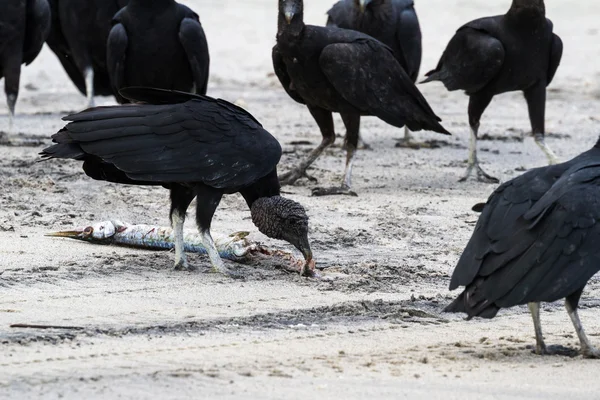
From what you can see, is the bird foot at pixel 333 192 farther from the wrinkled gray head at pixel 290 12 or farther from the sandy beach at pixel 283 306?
the wrinkled gray head at pixel 290 12

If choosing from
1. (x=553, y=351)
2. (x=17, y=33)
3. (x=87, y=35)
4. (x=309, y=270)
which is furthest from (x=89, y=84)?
(x=553, y=351)

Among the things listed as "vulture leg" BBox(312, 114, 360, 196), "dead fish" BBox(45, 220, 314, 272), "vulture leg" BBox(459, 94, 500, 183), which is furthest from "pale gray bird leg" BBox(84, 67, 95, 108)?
"dead fish" BBox(45, 220, 314, 272)

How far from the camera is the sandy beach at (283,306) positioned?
3.51m

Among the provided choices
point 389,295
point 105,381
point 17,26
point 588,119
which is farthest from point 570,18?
point 105,381

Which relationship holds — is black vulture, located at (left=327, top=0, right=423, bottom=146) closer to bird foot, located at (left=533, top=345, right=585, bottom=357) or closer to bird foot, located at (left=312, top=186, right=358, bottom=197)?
bird foot, located at (left=312, top=186, right=358, bottom=197)

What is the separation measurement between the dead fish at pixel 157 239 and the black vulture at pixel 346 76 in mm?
1896

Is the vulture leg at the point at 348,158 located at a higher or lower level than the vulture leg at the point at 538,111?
lower

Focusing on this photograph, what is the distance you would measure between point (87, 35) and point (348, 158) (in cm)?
325

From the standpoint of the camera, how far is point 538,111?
8172 mm

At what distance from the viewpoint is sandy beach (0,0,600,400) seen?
3514mm

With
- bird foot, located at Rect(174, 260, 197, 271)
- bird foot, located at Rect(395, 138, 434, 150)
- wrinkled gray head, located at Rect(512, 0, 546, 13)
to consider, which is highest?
wrinkled gray head, located at Rect(512, 0, 546, 13)

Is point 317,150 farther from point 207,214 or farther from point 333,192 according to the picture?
point 207,214

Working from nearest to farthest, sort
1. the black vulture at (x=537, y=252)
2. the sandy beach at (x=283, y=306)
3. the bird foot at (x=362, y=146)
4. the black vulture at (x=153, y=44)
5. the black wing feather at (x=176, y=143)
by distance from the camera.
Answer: the sandy beach at (x=283, y=306) → the black vulture at (x=537, y=252) → the black wing feather at (x=176, y=143) → the black vulture at (x=153, y=44) → the bird foot at (x=362, y=146)

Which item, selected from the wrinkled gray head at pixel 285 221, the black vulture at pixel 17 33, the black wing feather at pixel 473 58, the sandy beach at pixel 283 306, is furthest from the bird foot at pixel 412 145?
the wrinkled gray head at pixel 285 221
